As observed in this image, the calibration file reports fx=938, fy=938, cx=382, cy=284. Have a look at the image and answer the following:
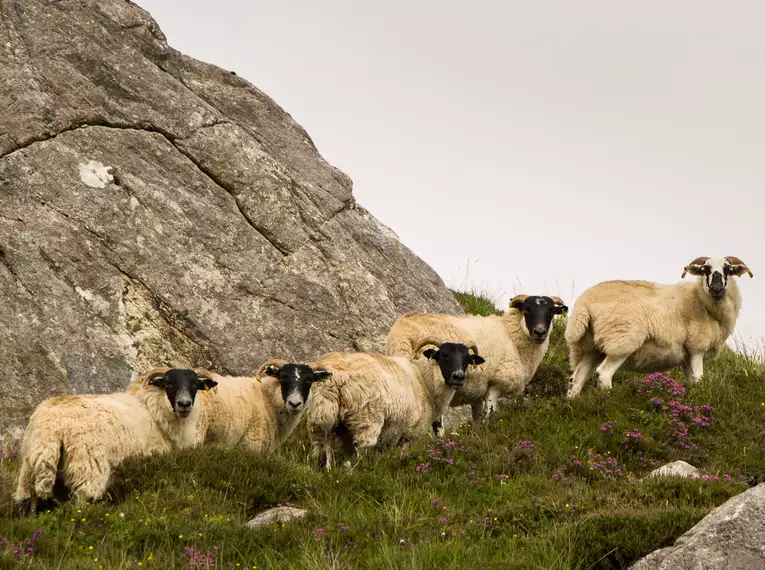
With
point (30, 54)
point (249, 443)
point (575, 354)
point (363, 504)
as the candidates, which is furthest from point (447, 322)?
point (30, 54)

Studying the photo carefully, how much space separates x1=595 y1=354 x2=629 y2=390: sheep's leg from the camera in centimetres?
1521

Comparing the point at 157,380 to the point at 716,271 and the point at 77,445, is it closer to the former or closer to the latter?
the point at 77,445

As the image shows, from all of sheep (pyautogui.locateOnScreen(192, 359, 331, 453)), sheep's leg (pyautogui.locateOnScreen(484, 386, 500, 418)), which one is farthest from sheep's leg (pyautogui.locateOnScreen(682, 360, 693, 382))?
sheep (pyautogui.locateOnScreen(192, 359, 331, 453))

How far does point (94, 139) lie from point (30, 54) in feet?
6.30

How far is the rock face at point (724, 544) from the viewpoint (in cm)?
728

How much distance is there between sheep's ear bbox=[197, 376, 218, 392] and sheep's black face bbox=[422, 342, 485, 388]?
3216 millimetres

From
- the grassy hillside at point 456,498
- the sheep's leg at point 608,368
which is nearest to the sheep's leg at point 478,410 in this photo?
Answer: the grassy hillside at point 456,498

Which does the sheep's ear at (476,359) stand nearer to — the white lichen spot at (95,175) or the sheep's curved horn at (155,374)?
the sheep's curved horn at (155,374)

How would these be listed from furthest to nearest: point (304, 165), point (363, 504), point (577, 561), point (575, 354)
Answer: point (304, 165)
point (575, 354)
point (363, 504)
point (577, 561)

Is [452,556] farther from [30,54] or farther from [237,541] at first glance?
[30,54]

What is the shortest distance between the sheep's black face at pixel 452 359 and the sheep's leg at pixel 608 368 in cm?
287

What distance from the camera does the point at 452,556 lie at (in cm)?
798

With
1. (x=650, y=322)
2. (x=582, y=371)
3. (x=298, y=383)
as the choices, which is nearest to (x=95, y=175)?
(x=298, y=383)

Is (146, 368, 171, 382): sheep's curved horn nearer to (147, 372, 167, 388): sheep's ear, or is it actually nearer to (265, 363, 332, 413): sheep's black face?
(147, 372, 167, 388): sheep's ear
